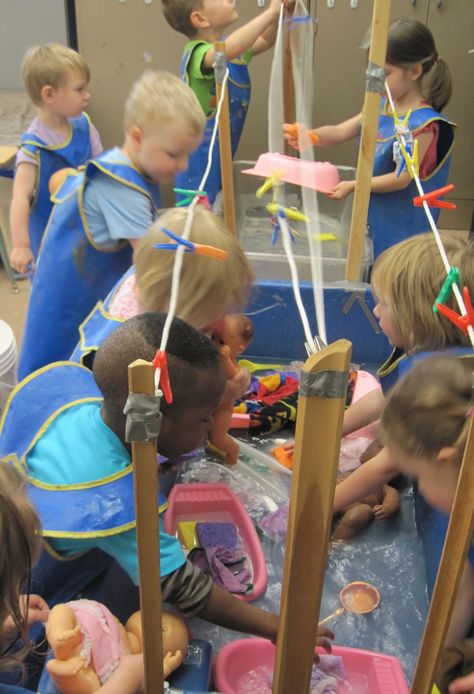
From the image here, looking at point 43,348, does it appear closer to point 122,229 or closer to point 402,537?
point 122,229

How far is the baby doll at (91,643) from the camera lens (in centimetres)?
89

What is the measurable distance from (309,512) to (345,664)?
588 millimetres

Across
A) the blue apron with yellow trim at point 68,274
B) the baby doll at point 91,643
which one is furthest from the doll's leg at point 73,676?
the blue apron with yellow trim at point 68,274

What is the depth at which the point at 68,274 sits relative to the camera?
165cm

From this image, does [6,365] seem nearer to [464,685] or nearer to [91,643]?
[91,643]

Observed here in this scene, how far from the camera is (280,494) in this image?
1501mm

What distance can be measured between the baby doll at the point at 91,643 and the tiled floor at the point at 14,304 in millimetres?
1957

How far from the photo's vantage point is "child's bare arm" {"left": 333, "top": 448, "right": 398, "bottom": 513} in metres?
1.27

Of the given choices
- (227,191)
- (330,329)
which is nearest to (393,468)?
(330,329)

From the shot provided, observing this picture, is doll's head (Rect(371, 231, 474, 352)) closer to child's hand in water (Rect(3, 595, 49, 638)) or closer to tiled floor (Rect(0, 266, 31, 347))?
child's hand in water (Rect(3, 595, 49, 638))

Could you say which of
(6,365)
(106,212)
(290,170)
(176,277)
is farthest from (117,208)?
(176,277)

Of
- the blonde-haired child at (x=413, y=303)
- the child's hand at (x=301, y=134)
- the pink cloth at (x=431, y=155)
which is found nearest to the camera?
the blonde-haired child at (x=413, y=303)

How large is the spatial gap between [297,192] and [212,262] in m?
1.30

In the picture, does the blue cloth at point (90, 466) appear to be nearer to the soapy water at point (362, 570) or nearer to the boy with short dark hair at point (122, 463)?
the boy with short dark hair at point (122, 463)
